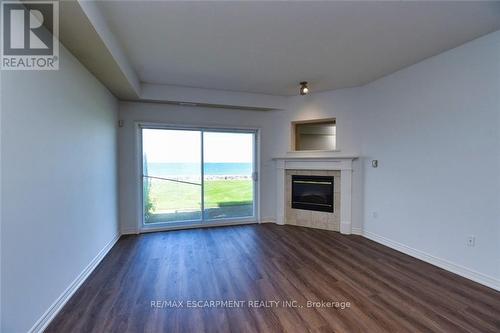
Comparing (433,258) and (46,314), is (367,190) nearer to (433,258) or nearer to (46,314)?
Result: (433,258)

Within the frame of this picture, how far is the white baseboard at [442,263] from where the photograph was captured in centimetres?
235

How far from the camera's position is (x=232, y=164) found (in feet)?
15.4

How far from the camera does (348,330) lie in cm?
175

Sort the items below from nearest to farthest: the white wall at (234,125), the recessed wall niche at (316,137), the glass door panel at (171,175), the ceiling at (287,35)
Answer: the ceiling at (287,35) < the white wall at (234,125) < the glass door panel at (171,175) < the recessed wall niche at (316,137)

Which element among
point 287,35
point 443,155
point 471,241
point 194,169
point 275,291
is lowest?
point 275,291

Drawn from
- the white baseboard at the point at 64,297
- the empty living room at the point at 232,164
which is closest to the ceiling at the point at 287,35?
the empty living room at the point at 232,164

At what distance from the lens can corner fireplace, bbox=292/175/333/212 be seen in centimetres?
433

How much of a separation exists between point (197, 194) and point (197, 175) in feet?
1.23

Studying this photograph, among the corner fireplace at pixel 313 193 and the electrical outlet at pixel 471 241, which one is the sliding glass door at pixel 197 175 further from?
the electrical outlet at pixel 471 241

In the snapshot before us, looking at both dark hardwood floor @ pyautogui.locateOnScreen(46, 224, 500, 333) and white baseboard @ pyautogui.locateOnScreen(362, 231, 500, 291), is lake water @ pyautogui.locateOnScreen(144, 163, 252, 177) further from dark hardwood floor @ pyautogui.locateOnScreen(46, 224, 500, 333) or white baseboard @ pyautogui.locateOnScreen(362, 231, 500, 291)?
white baseboard @ pyautogui.locateOnScreen(362, 231, 500, 291)

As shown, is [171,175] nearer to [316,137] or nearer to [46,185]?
[46,185]

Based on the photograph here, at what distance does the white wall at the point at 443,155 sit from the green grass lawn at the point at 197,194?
8.09 feet

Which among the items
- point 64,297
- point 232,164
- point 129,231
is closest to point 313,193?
point 232,164

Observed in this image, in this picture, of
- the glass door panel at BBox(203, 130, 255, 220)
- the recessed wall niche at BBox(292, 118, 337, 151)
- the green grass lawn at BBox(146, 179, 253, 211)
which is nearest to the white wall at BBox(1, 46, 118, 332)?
the green grass lawn at BBox(146, 179, 253, 211)
